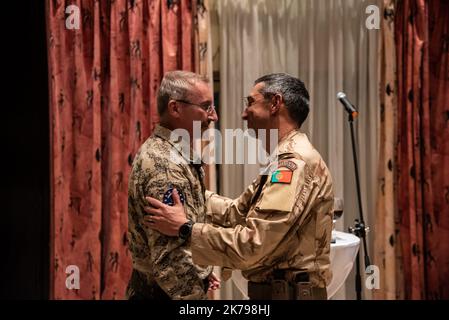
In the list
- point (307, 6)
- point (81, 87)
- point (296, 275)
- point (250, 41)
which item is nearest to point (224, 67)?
point (250, 41)

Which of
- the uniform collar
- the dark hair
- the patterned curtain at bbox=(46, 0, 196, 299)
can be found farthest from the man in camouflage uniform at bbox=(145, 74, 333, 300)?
the patterned curtain at bbox=(46, 0, 196, 299)

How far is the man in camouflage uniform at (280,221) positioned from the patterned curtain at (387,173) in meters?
1.24

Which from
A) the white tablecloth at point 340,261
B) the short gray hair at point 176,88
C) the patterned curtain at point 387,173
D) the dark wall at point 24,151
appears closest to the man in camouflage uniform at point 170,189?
the short gray hair at point 176,88

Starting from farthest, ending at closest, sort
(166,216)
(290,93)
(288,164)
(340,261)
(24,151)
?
(24,151), (340,261), (290,93), (288,164), (166,216)

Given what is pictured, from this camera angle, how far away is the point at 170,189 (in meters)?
1.67

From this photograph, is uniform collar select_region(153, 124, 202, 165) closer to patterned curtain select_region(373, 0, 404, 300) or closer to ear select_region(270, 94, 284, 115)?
ear select_region(270, 94, 284, 115)

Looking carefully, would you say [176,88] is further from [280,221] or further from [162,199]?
[280,221]

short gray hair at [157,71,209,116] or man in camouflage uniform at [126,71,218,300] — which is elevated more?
short gray hair at [157,71,209,116]

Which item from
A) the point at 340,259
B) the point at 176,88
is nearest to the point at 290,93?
the point at 176,88

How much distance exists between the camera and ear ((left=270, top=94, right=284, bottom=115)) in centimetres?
185

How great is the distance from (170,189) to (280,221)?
0.36 meters

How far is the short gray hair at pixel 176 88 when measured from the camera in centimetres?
180

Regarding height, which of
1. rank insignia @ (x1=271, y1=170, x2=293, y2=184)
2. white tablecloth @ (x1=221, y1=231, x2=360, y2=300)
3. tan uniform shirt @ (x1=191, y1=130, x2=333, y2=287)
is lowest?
white tablecloth @ (x1=221, y1=231, x2=360, y2=300)
